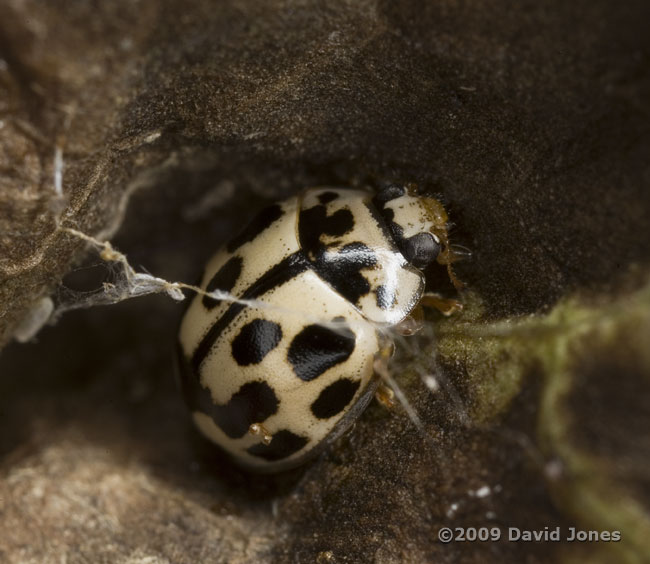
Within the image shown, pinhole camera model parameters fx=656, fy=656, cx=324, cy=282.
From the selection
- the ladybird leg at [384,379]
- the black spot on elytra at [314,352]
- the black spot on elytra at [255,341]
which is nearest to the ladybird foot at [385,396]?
the ladybird leg at [384,379]

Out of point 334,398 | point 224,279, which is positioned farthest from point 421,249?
point 224,279

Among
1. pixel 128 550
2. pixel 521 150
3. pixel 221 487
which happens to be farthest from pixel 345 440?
pixel 521 150

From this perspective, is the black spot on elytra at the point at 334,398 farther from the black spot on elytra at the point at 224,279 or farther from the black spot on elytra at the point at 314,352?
the black spot on elytra at the point at 224,279

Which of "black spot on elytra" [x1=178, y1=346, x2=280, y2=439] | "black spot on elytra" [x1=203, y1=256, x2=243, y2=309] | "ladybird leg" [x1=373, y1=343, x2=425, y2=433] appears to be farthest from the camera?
"black spot on elytra" [x1=203, y1=256, x2=243, y2=309]

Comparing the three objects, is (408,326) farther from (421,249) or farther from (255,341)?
(255,341)

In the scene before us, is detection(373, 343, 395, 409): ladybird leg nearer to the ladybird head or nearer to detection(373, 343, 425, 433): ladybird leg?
detection(373, 343, 425, 433): ladybird leg

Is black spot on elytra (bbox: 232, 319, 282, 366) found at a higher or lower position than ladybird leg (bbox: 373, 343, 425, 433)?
higher

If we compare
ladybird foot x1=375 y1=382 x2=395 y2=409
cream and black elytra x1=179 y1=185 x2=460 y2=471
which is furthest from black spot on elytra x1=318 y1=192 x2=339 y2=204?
ladybird foot x1=375 y1=382 x2=395 y2=409
